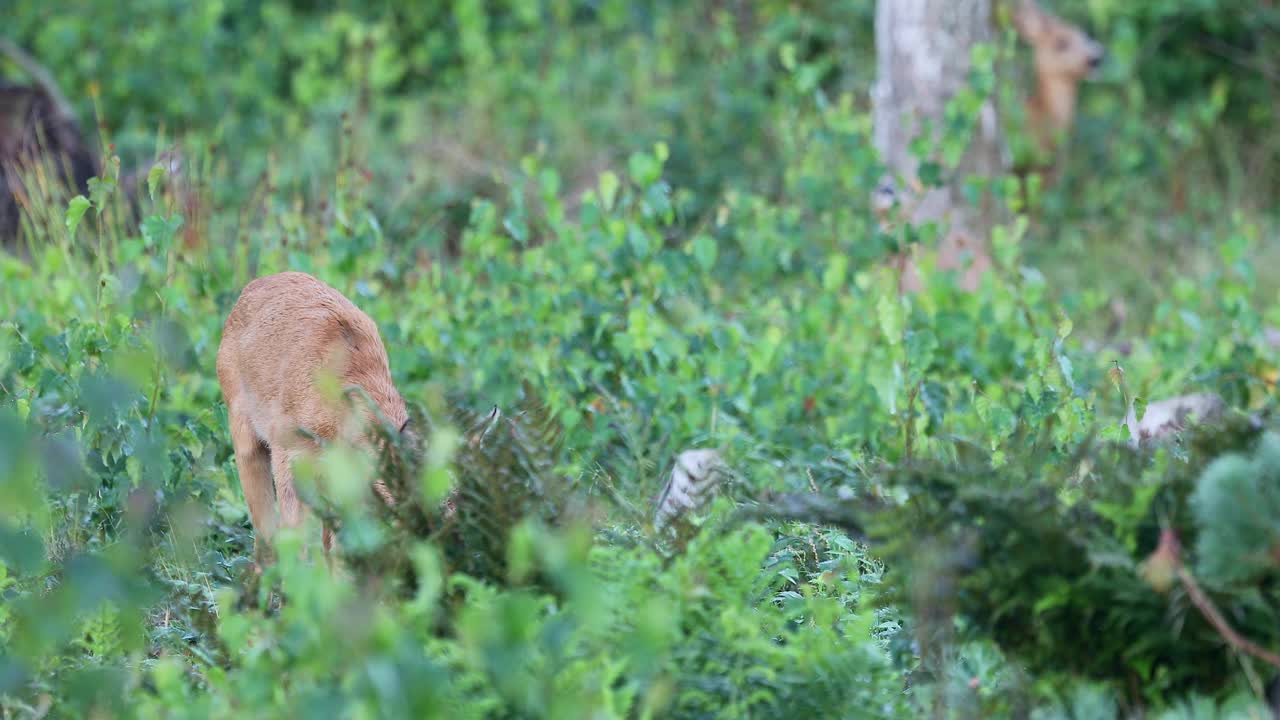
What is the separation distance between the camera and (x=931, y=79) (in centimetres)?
737

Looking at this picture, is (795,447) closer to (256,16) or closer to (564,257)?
(564,257)

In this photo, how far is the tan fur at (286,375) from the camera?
3.58 m

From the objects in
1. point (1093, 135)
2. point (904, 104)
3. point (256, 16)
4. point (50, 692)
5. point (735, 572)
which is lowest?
point (1093, 135)

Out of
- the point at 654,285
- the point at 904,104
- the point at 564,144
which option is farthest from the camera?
the point at 564,144

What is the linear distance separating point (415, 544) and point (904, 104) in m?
5.15

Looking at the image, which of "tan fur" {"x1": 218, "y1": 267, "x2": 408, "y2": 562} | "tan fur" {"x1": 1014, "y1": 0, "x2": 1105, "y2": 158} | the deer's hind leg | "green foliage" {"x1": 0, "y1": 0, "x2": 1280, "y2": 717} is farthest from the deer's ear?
the deer's hind leg

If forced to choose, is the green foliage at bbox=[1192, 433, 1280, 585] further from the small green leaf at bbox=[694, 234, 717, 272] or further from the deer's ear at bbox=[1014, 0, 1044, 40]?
the deer's ear at bbox=[1014, 0, 1044, 40]

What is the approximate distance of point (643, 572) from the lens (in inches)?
109

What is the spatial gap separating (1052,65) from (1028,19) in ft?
1.05

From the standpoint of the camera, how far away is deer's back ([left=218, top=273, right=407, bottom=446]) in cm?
361

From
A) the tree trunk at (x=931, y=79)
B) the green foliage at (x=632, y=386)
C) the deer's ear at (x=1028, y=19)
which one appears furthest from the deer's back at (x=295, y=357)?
the deer's ear at (x=1028, y=19)

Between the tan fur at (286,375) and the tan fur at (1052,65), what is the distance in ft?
22.1

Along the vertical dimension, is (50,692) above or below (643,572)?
below

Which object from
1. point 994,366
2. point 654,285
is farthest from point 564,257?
point 994,366
